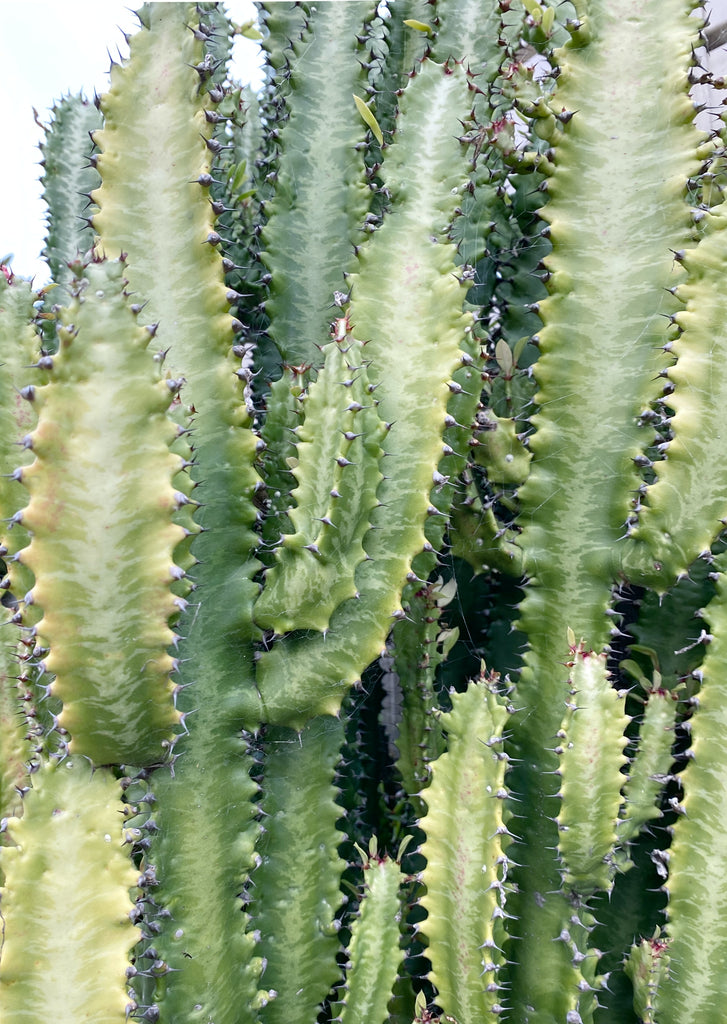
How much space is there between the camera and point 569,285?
6.02 ft

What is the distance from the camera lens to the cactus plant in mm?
1296

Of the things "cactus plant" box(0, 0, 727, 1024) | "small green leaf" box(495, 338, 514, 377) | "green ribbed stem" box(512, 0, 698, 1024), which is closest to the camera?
"cactus plant" box(0, 0, 727, 1024)

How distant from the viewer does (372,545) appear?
1619 mm

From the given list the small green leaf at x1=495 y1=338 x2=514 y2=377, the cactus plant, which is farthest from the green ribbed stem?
the small green leaf at x1=495 y1=338 x2=514 y2=377

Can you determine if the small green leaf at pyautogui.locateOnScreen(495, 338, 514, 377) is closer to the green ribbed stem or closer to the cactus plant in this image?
the cactus plant

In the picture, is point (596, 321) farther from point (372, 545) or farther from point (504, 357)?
point (372, 545)

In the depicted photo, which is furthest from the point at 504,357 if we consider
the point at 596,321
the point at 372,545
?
the point at 372,545

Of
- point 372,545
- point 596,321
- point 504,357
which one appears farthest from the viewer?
point 504,357

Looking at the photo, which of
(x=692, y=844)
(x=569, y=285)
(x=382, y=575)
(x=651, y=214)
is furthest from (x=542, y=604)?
(x=651, y=214)

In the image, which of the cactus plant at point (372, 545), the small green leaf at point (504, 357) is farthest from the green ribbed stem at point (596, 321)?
the small green leaf at point (504, 357)

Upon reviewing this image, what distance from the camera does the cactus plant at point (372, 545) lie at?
1.30 meters

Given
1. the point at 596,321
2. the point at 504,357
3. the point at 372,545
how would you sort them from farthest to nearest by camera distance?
the point at 504,357, the point at 596,321, the point at 372,545

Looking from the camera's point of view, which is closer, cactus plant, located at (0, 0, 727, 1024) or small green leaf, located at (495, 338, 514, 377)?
cactus plant, located at (0, 0, 727, 1024)

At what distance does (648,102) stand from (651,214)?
Answer: 0.89ft
